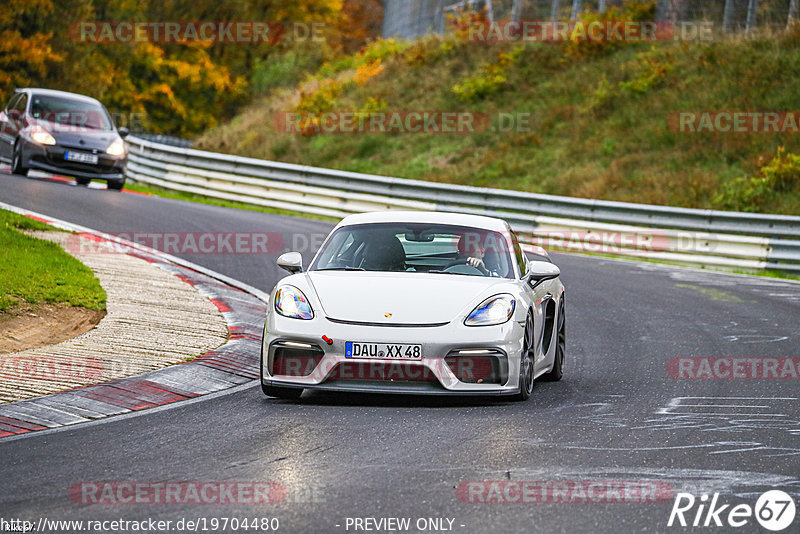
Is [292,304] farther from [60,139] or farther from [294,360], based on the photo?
[60,139]

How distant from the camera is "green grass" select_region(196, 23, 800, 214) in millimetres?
26359

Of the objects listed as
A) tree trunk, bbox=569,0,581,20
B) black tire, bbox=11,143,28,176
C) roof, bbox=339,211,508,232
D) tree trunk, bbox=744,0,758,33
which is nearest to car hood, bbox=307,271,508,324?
roof, bbox=339,211,508,232

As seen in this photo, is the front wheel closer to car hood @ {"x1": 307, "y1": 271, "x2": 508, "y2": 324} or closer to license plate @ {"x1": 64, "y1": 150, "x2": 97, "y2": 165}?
car hood @ {"x1": 307, "y1": 271, "x2": 508, "y2": 324}

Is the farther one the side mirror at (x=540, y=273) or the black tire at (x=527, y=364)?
the side mirror at (x=540, y=273)

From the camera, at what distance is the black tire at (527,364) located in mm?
8008

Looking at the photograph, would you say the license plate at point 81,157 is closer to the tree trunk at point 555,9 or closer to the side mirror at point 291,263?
the side mirror at point 291,263

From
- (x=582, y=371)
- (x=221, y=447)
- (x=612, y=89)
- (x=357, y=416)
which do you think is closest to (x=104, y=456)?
(x=221, y=447)

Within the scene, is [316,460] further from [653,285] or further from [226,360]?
[653,285]

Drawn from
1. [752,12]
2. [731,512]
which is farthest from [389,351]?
[752,12]

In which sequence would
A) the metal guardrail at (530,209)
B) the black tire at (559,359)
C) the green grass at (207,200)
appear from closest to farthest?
the black tire at (559,359), the metal guardrail at (530,209), the green grass at (207,200)

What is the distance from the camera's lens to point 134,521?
4941mm

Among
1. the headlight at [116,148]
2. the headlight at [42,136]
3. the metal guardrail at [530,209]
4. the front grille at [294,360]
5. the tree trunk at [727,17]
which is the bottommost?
the metal guardrail at [530,209]

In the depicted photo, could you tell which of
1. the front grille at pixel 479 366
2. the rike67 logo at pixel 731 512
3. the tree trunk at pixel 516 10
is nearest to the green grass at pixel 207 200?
the tree trunk at pixel 516 10

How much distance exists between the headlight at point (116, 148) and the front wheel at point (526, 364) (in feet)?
55.7
